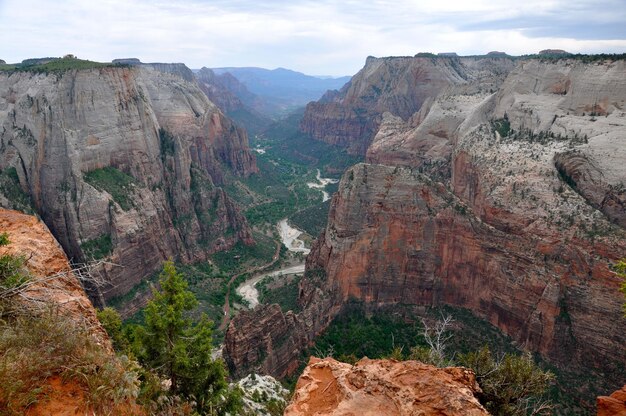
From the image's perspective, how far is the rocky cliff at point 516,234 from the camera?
111 feet

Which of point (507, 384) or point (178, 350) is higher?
point (507, 384)

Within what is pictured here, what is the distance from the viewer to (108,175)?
5500cm

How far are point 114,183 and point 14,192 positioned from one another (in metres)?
10.8

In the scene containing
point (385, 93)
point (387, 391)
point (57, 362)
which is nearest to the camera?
point (57, 362)

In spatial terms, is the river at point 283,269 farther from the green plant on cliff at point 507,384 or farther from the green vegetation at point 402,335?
the green plant on cliff at point 507,384

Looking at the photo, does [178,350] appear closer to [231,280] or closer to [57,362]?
[57,362]

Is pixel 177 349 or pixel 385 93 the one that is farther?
pixel 385 93

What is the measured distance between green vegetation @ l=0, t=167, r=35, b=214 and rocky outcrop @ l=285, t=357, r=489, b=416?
47.4 m

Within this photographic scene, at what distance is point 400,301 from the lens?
146 ft

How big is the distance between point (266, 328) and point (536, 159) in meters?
32.6

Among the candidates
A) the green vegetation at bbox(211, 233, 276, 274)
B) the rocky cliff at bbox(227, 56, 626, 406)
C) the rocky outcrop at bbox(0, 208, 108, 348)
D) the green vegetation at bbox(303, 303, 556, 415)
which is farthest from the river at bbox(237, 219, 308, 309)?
the rocky outcrop at bbox(0, 208, 108, 348)

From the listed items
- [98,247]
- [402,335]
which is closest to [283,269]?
[98,247]

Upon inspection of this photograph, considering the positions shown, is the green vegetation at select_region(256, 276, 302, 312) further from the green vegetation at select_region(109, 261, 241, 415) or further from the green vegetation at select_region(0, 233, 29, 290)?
the green vegetation at select_region(0, 233, 29, 290)

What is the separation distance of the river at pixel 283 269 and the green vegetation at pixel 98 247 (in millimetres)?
19688
